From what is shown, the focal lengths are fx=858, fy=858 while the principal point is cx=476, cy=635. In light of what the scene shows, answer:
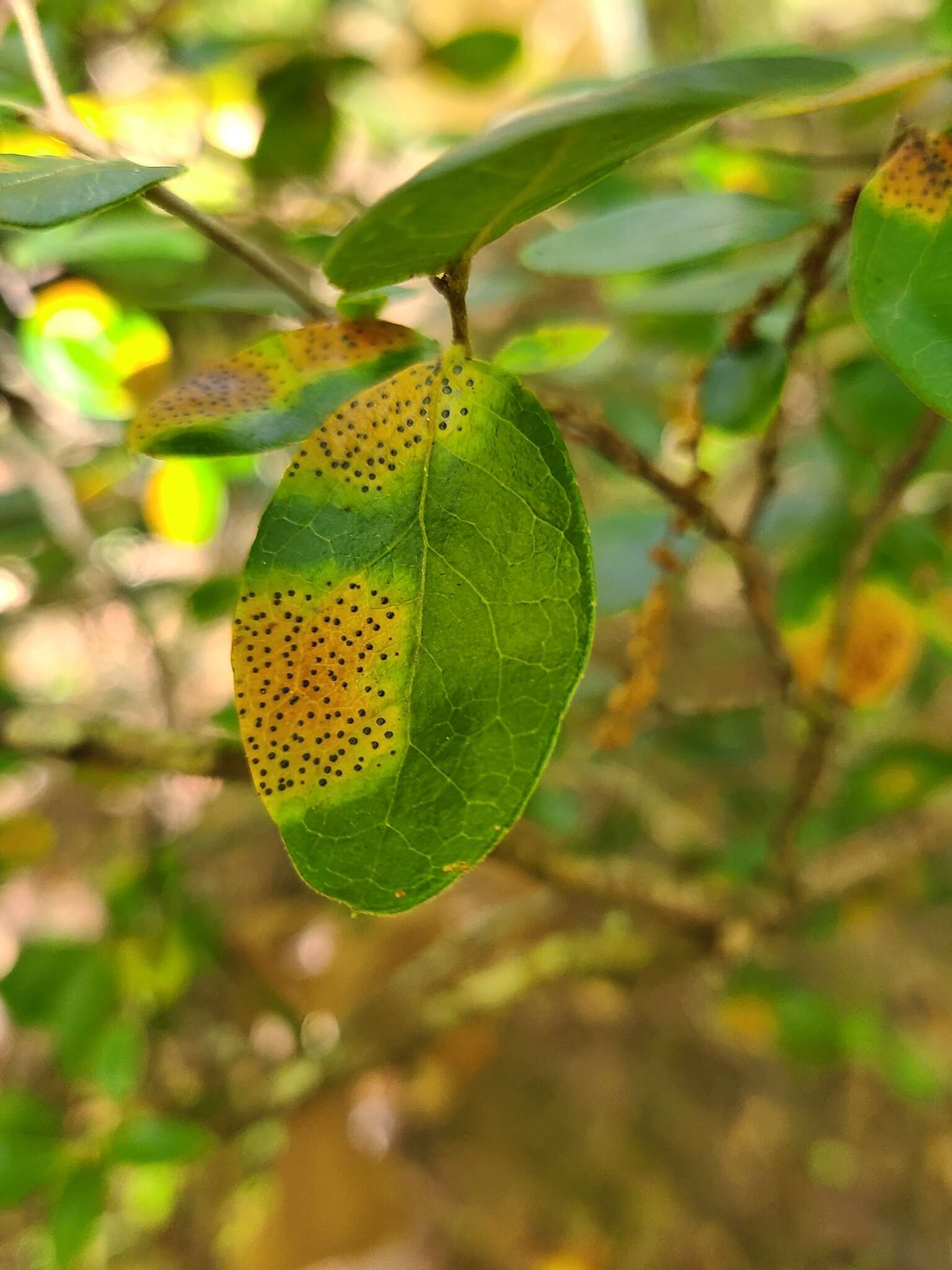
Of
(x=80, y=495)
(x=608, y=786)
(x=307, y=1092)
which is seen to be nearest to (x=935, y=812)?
(x=608, y=786)

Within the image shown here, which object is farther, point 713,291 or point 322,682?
point 713,291

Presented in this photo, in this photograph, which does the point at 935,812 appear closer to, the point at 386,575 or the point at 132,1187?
the point at 386,575

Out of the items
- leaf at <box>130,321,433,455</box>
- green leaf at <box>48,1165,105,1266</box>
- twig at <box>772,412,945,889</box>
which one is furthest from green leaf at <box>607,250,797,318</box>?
A: green leaf at <box>48,1165,105,1266</box>

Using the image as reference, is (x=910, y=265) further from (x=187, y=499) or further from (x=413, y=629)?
(x=187, y=499)

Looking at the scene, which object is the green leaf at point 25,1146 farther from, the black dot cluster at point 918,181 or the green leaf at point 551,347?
the black dot cluster at point 918,181

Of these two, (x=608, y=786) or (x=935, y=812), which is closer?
(x=935, y=812)

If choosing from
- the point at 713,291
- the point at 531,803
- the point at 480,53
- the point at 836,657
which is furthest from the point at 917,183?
the point at 480,53

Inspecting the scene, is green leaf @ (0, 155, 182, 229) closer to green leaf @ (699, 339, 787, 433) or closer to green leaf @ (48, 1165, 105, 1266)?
green leaf @ (699, 339, 787, 433)
